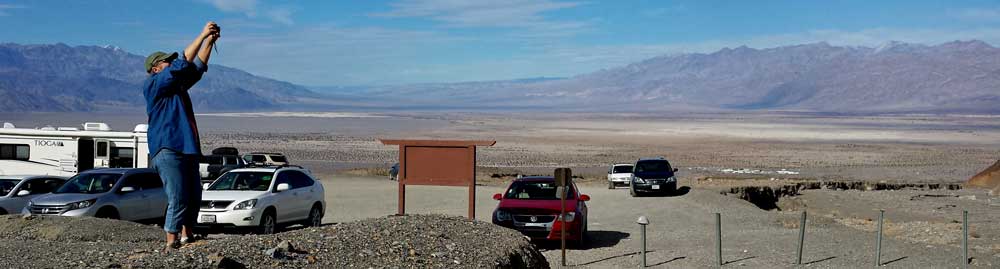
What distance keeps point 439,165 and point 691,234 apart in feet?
20.7

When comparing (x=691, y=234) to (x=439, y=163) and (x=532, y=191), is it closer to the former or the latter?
(x=532, y=191)

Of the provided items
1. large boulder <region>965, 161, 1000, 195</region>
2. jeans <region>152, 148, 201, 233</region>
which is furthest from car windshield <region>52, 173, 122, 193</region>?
large boulder <region>965, 161, 1000, 195</region>

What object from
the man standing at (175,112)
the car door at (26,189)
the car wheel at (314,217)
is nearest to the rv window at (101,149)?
the car door at (26,189)

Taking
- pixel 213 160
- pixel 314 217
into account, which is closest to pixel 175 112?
pixel 314 217

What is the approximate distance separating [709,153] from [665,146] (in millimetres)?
8945

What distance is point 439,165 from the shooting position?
1967cm

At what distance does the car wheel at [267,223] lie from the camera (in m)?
20.0

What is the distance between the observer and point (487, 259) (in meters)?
10.6

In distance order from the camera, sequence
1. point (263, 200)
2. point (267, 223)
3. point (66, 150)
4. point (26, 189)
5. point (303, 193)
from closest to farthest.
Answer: point (263, 200) < point (267, 223) < point (303, 193) < point (26, 189) < point (66, 150)

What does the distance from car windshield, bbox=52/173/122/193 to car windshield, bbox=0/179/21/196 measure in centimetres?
308

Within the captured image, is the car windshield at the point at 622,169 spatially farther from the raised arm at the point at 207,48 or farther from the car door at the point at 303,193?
the raised arm at the point at 207,48

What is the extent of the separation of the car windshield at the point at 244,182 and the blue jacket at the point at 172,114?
12031 millimetres

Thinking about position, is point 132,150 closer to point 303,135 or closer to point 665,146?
point 665,146

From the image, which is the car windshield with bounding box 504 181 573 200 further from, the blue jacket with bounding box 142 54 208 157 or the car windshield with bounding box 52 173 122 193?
the blue jacket with bounding box 142 54 208 157
